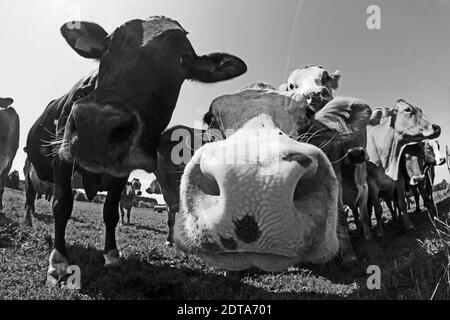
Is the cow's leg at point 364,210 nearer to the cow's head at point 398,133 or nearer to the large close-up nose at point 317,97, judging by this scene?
the cow's head at point 398,133

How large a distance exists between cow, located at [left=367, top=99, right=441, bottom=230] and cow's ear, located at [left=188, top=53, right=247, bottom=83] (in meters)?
6.99

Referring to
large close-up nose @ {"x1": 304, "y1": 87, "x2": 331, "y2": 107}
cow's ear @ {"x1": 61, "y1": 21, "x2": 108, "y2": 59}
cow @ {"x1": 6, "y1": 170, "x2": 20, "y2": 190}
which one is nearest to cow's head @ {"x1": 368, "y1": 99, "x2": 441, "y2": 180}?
large close-up nose @ {"x1": 304, "y1": 87, "x2": 331, "y2": 107}

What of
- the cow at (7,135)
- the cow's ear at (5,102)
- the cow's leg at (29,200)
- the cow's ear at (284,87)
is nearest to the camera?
the cow's ear at (284,87)

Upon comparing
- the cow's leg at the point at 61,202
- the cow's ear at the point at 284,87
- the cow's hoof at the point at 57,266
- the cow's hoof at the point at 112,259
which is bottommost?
the cow's hoof at the point at 112,259

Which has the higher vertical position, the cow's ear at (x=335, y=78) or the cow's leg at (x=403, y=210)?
the cow's ear at (x=335, y=78)

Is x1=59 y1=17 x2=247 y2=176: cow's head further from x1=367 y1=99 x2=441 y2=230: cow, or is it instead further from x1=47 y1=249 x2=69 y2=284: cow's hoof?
x1=367 y1=99 x2=441 y2=230: cow

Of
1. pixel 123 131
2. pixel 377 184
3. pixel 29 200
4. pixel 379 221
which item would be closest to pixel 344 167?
pixel 379 221

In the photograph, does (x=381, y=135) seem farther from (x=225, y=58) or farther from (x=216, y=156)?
(x=216, y=156)

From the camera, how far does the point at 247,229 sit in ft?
6.84

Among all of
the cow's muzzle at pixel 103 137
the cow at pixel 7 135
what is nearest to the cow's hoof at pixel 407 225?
the cow's muzzle at pixel 103 137

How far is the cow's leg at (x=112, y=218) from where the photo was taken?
16.7 feet

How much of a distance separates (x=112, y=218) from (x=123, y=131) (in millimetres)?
2337

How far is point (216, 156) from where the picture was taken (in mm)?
2219
